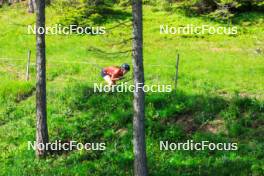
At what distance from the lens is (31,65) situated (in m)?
26.6

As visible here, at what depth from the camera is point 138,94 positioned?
13219mm

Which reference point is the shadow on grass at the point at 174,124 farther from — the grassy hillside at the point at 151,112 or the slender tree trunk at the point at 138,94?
the slender tree trunk at the point at 138,94

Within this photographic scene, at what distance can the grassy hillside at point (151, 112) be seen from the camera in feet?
50.4

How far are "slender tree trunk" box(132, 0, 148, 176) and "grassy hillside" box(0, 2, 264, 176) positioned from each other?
1.61 ft

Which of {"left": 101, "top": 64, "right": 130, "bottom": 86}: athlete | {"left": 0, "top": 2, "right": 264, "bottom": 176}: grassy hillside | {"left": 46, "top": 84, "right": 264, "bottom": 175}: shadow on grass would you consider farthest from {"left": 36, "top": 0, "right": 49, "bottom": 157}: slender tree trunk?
{"left": 101, "top": 64, "right": 130, "bottom": 86}: athlete

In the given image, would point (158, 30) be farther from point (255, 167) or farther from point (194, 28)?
point (255, 167)

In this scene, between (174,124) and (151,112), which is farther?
(151,112)

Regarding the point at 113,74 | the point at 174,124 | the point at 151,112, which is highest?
the point at 113,74

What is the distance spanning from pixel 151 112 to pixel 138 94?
5247 millimetres

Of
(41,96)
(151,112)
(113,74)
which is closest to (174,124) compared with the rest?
(151,112)

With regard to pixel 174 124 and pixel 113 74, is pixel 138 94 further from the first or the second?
pixel 113 74

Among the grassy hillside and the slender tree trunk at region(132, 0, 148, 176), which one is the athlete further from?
the slender tree trunk at region(132, 0, 148, 176)

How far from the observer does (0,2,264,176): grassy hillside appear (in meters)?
15.4

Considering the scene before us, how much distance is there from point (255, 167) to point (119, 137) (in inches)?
205
